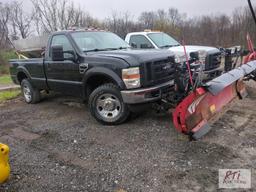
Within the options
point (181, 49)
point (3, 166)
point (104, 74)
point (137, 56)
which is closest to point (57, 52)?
point (104, 74)

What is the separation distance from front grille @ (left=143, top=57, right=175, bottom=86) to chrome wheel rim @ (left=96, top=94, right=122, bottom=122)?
716mm

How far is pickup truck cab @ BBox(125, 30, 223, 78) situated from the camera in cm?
777

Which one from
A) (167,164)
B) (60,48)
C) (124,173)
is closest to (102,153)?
(124,173)

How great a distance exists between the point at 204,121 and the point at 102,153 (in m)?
1.64

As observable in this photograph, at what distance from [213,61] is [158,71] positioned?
3.10 metres

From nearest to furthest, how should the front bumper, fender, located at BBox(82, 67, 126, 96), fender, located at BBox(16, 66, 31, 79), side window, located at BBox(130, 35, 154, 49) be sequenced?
1. the front bumper
2. fender, located at BBox(82, 67, 126, 96)
3. fender, located at BBox(16, 66, 31, 79)
4. side window, located at BBox(130, 35, 154, 49)

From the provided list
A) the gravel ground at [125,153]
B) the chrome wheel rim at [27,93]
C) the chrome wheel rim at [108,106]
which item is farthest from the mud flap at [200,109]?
the chrome wheel rim at [27,93]

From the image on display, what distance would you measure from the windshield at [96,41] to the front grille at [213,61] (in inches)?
96.1

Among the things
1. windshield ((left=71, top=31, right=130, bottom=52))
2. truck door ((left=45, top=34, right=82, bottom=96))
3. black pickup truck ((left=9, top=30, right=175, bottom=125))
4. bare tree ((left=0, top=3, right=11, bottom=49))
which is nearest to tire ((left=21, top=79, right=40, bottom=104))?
black pickup truck ((left=9, top=30, right=175, bottom=125))

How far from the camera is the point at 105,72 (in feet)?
17.9

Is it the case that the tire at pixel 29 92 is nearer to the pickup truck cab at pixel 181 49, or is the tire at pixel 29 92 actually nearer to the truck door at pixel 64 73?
the truck door at pixel 64 73

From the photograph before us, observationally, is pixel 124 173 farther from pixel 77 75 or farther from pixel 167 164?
pixel 77 75

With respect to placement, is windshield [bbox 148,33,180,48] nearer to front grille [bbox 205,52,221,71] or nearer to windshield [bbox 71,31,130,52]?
front grille [bbox 205,52,221,71]

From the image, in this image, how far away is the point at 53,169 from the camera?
402cm
